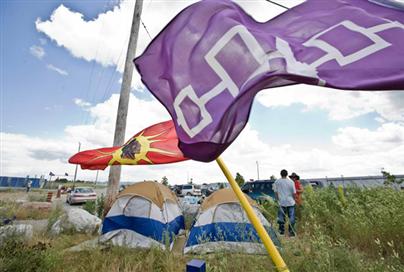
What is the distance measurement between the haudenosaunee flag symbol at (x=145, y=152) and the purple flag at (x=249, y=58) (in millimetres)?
1372

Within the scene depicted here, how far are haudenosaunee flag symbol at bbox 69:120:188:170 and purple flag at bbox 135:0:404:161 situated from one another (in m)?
1.37

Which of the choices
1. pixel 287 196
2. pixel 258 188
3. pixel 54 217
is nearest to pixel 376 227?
pixel 287 196

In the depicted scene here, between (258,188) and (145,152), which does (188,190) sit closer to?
(258,188)

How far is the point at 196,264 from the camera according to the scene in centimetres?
141

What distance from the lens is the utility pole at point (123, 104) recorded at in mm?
6840

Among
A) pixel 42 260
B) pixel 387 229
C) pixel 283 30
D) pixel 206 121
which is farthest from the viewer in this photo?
pixel 387 229

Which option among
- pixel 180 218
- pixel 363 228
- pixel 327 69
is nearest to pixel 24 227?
pixel 180 218

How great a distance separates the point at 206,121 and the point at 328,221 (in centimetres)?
530

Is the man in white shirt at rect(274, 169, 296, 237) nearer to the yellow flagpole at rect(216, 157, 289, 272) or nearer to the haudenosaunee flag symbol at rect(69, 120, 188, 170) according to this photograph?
the haudenosaunee flag symbol at rect(69, 120, 188, 170)

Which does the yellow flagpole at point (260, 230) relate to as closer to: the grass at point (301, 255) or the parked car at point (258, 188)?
the grass at point (301, 255)

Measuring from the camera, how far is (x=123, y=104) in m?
7.38

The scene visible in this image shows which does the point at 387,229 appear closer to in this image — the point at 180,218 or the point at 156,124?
A: the point at 156,124

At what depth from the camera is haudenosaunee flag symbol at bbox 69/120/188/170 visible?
3209 mm

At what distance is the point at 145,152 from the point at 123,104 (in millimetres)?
4511
